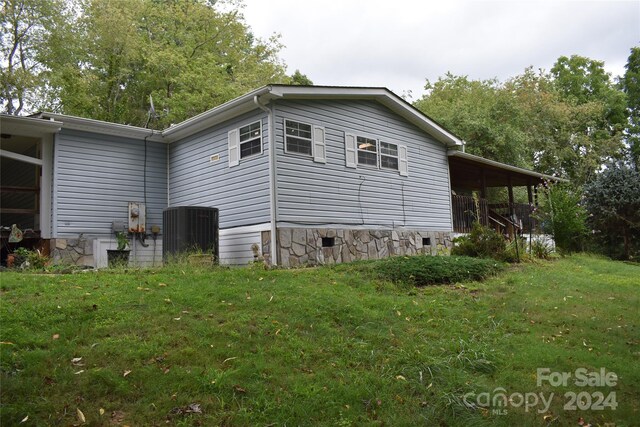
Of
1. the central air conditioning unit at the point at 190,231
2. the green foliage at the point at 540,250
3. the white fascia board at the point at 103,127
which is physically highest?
the white fascia board at the point at 103,127

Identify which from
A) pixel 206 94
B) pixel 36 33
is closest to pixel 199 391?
pixel 206 94

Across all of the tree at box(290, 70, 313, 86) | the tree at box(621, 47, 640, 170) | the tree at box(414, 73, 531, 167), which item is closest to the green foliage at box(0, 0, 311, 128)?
the tree at box(290, 70, 313, 86)

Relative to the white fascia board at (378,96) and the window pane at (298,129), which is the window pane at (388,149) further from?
the window pane at (298,129)

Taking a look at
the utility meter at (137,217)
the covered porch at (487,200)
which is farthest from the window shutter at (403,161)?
the utility meter at (137,217)

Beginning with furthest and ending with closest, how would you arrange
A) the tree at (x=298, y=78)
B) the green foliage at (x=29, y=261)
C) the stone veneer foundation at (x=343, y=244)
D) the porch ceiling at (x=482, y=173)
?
the tree at (x=298, y=78) → the porch ceiling at (x=482, y=173) → the stone veneer foundation at (x=343, y=244) → the green foliage at (x=29, y=261)

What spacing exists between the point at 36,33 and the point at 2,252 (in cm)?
1233

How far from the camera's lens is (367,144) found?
12.7 m

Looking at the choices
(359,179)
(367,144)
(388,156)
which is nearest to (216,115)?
(359,179)

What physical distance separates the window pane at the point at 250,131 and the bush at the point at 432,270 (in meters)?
4.06

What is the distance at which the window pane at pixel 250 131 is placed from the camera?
10.8 m

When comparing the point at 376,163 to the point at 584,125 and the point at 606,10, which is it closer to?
the point at 606,10

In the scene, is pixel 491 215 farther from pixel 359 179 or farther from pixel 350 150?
pixel 350 150

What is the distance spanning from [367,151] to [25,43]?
15.4 m

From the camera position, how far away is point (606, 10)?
8336 mm
